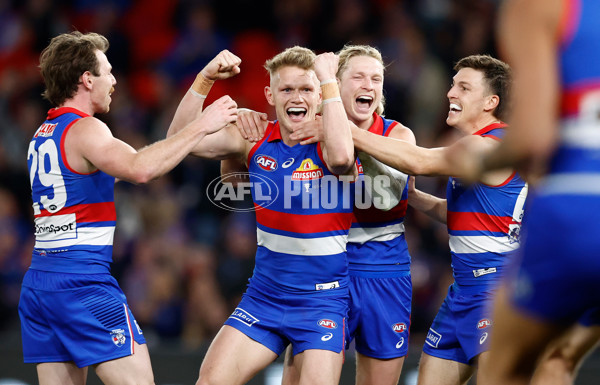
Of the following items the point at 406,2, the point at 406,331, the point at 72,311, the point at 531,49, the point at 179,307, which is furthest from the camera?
the point at 406,2

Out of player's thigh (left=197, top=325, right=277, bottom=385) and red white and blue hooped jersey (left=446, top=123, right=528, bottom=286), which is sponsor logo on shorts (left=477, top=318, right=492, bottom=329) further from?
player's thigh (left=197, top=325, right=277, bottom=385)

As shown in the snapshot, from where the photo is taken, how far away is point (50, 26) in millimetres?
11312

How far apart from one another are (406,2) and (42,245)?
7790mm

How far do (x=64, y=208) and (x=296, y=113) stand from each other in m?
1.62

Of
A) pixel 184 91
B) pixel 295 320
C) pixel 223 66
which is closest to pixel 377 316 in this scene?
pixel 295 320

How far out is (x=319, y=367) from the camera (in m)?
4.66

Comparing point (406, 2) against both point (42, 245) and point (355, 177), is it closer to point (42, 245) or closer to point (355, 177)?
point (355, 177)

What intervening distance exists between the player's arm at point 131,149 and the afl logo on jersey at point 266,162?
383 millimetres

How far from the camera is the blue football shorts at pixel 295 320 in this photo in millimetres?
4758

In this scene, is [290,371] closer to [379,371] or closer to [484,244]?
[379,371]

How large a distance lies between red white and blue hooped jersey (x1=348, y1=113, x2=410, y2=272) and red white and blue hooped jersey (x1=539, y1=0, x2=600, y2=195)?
2.66 m

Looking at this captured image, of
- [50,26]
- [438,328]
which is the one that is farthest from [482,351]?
[50,26]

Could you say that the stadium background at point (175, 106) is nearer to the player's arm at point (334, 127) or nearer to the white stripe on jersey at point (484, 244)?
the white stripe on jersey at point (484, 244)

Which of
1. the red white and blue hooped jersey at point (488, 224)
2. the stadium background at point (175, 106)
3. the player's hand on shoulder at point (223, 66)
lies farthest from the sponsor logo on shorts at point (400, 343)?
the player's hand on shoulder at point (223, 66)
